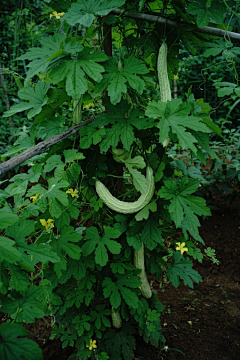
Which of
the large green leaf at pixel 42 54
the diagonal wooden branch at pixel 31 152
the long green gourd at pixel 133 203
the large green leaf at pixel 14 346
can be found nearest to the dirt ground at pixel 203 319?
the long green gourd at pixel 133 203

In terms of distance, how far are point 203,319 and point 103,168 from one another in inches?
56.4

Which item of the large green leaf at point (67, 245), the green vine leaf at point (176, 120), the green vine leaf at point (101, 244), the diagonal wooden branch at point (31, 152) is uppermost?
the green vine leaf at point (176, 120)

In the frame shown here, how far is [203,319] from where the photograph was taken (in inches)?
93.0

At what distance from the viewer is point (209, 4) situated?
1.41m

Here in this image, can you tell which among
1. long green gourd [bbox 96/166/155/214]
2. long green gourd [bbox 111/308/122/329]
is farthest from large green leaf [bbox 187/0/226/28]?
long green gourd [bbox 111/308/122/329]

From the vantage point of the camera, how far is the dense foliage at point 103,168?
125 cm

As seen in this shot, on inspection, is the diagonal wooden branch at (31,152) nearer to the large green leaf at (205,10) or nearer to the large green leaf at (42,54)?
the large green leaf at (42,54)

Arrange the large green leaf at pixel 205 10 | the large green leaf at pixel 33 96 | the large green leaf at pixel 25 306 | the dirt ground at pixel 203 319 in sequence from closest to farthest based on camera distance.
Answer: the large green leaf at pixel 25 306
the large green leaf at pixel 205 10
the large green leaf at pixel 33 96
the dirt ground at pixel 203 319

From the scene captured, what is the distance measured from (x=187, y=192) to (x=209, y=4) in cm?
80

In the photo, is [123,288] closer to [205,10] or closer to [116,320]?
[116,320]

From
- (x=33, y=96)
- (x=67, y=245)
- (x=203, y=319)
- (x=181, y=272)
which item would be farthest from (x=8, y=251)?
(x=203, y=319)

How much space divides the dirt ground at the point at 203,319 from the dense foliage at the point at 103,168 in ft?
0.82

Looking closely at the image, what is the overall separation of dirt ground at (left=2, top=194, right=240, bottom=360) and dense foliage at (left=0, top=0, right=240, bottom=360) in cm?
25

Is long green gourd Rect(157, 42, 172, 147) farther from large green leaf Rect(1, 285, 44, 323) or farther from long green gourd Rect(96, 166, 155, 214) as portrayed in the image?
large green leaf Rect(1, 285, 44, 323)
